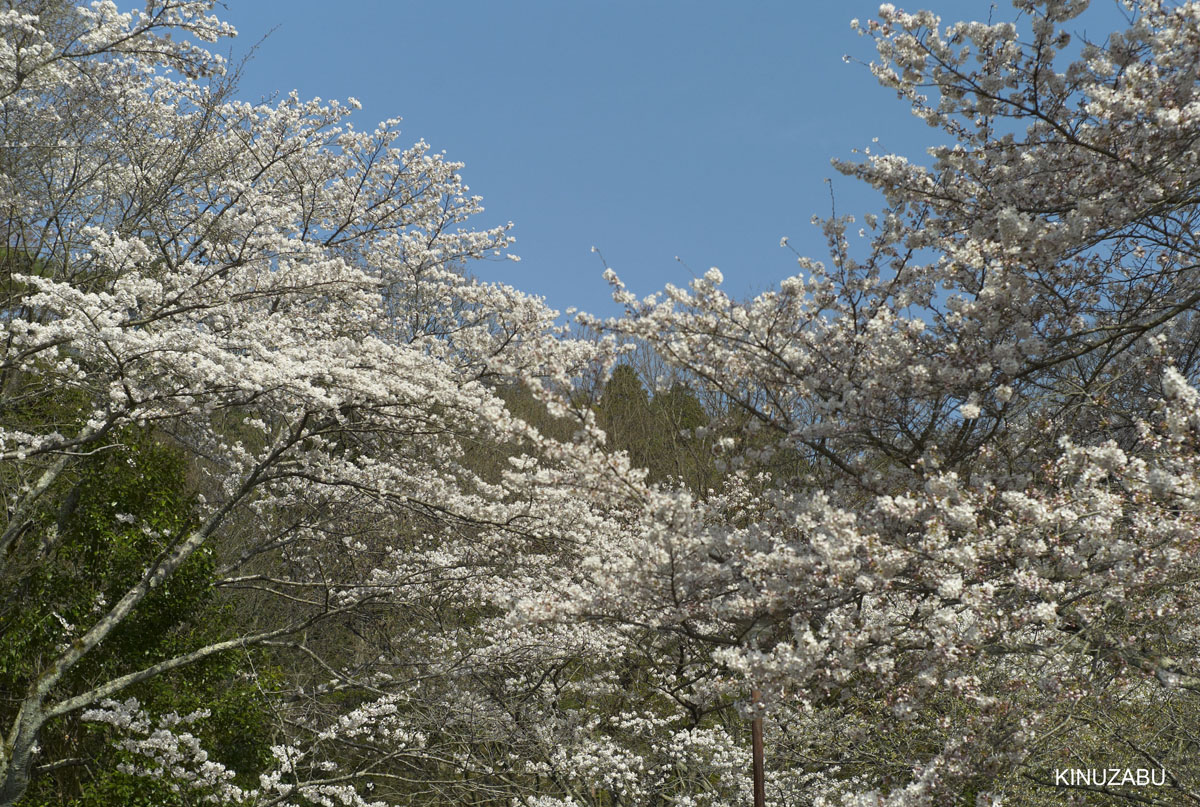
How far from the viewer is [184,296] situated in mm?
8078

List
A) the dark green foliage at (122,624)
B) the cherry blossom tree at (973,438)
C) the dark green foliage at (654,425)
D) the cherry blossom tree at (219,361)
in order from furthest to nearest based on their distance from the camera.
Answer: the dark green foliage at (654,425), the dark green foliage at (122,624), the cherry blossom tree at (219,361), the cherry blossom tree at (973,438)

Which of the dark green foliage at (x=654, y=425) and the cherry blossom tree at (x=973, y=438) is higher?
the dark green foliage at (x=654, y=425)

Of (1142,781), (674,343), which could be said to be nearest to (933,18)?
(674,343)

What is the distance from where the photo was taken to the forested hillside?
14.9 feet

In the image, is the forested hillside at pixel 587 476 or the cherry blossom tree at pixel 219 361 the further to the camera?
the cherry blossom tree at pixel 219 361

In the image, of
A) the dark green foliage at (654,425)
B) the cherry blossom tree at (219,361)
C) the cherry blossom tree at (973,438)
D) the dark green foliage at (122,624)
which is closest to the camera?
the cherry blossom tree at (973,438)

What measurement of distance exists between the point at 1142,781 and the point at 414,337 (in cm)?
851

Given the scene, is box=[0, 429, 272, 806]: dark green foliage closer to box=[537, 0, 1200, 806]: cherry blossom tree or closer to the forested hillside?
the forested hillside

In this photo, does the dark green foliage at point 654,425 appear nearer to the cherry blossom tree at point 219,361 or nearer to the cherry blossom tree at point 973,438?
the cherry blossom tree at point 219,361

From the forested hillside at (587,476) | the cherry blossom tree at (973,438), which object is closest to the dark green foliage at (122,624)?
the forested hillside at (587,476)

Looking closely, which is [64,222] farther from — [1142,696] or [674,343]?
[1142,696]

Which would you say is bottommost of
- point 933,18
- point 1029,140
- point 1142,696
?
point 1142,696

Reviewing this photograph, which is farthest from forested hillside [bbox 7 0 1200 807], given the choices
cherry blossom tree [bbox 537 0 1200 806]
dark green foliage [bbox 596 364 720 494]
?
dark green foliage [bbox 596 364 720 494]

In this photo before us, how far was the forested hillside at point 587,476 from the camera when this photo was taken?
4543mm
